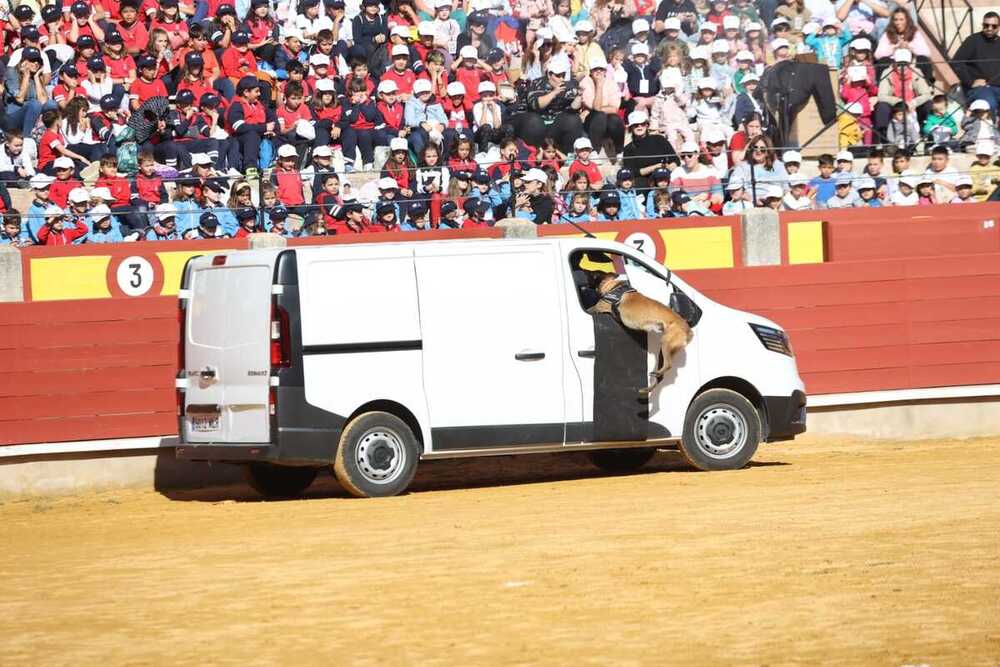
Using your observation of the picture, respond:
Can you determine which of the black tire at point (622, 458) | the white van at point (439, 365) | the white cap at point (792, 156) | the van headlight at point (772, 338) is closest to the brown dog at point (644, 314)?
the white van at point (439, 365)

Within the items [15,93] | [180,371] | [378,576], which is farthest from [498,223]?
[378,576]

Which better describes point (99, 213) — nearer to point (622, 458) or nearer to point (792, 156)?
point (622, 458)

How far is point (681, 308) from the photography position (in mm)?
14102

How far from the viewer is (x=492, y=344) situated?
44.4 feet

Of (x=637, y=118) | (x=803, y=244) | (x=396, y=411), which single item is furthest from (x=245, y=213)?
(x=803, y=244)

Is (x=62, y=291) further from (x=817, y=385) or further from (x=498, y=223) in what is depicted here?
(x=817, y=385)

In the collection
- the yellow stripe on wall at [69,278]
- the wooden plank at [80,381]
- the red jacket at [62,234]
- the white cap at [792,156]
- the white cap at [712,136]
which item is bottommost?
the wooden plank at [80,381]

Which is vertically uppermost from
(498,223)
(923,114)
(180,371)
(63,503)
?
(923,114)

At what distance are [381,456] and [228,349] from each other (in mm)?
1504

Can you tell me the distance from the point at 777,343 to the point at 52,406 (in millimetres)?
6742

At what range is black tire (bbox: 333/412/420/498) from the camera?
514 inches

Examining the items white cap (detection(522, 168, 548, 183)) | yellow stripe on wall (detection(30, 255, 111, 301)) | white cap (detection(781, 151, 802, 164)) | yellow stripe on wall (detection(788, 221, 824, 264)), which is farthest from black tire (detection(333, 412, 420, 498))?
white cap (detection(781, 151, 802, 164))

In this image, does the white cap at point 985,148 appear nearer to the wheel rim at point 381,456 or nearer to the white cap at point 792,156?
the white cap at point 792,156

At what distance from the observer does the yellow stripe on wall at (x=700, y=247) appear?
59.2ft
